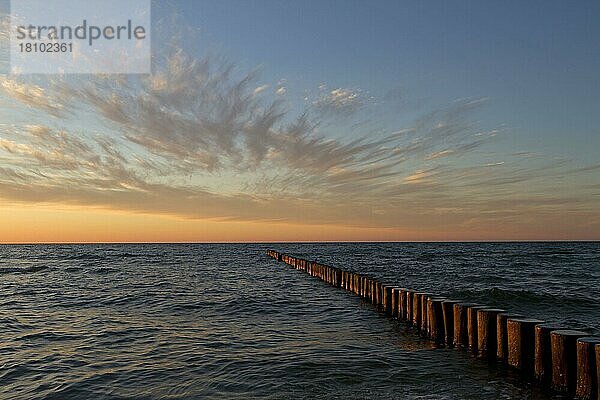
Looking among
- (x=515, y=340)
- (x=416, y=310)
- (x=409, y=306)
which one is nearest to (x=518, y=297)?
(x=409, y=306)

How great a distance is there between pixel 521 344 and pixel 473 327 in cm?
165

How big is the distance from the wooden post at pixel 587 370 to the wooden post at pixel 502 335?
1884mm

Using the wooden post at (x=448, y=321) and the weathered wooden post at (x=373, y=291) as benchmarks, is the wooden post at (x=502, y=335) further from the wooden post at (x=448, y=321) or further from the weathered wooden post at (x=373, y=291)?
the weathered wooden post at (x=373, y=291)

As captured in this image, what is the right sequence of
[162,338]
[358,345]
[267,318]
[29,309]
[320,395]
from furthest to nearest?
1. [29,309]
2. [267,318]
3. [162,338]
4. [358,345]
5. [320,395]

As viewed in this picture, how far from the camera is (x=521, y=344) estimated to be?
8820 mm

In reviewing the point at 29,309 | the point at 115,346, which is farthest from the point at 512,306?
the point at 29,309

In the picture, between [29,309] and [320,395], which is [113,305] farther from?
[320,395]

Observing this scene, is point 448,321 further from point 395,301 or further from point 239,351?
point 239,351

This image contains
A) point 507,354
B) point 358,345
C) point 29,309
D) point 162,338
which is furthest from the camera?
point 29,309

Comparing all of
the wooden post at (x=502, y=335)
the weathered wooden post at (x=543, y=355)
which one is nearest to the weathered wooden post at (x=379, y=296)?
the wooden post at (x=502, y=335)

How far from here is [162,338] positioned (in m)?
12.6

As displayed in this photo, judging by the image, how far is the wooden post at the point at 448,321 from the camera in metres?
11.3

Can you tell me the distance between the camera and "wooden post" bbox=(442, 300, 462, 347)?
11.3m

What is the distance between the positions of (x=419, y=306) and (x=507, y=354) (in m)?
3.97
